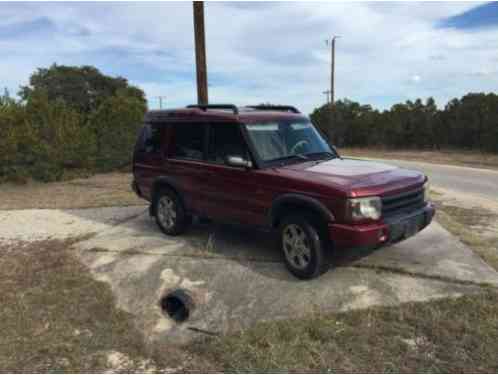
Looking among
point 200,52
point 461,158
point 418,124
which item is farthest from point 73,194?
point 418,124

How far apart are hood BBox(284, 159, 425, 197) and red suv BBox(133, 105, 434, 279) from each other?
0.04 ft

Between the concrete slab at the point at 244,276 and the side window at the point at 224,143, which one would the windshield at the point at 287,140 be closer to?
the side window at the point at 224,143

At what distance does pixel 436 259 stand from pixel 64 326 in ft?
13.8

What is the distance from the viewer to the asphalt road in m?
11.1

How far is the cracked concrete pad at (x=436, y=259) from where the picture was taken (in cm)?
451

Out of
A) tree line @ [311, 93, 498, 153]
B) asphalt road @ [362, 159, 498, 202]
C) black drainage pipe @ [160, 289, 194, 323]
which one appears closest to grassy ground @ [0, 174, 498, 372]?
black drainage pipe @ [160, 289, 194, 323]

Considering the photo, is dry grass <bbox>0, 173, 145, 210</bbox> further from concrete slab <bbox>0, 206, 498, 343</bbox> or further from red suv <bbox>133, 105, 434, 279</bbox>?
red suv <bbox>133, 105, 434, 279</bbox>

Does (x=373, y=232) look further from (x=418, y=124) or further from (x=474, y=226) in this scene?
(x=418, y=124)

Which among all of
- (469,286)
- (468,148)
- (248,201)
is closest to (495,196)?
(469,286)

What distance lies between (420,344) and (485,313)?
80 cm

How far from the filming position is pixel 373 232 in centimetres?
407

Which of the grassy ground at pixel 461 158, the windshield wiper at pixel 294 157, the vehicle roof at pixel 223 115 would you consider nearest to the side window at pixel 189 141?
the vehicle roof at pixel 223 115

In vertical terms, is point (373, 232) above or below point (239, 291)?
above

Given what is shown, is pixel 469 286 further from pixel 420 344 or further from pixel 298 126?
pixel 298 126
